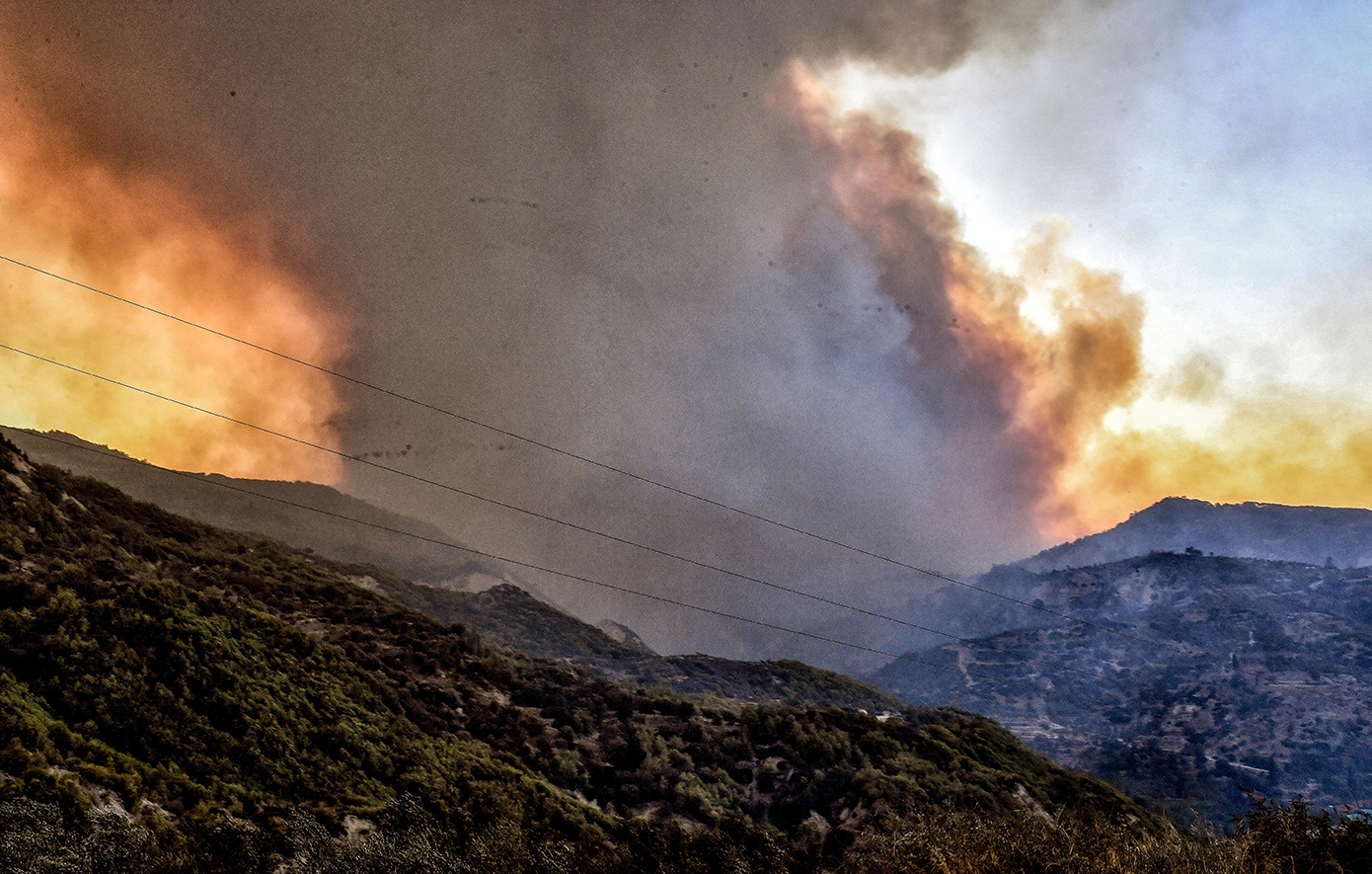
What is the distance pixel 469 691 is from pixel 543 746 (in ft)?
23.6

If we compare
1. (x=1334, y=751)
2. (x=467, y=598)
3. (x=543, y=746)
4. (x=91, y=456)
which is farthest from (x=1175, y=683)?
(x=91, y=456)

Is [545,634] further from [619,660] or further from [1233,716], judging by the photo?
[1233,716]

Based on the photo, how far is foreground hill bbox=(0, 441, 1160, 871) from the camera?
1912 cm

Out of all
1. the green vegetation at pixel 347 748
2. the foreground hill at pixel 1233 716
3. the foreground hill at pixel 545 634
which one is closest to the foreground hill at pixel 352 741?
the green vegetation at pixel 347 748

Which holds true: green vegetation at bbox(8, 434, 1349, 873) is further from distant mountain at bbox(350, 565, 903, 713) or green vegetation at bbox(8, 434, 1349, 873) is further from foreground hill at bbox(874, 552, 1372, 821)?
foreground hill at bbox(874, 552, 1372, 821)

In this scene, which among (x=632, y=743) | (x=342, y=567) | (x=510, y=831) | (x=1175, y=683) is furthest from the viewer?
(x=1175, y=683)

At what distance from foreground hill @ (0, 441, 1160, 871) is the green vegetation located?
12cm

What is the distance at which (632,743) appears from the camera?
4100 centimetres

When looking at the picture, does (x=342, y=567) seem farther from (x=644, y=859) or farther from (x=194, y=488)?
(x=194, y=488)

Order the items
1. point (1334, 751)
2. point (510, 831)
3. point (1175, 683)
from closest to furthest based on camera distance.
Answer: point (510, 831) < point (1334, 751) < point (1175, 683)

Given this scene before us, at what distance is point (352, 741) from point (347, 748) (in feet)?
1.29

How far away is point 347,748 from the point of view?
27062 mm

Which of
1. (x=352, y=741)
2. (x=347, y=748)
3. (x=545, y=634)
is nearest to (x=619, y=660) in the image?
(x=545, y=634)

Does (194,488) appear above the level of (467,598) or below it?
above
